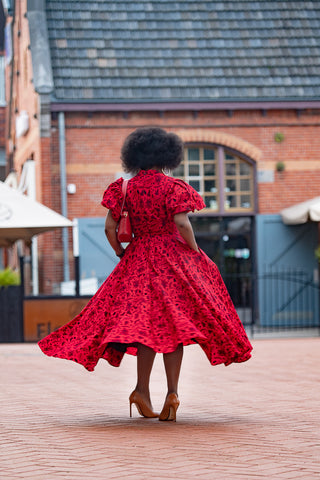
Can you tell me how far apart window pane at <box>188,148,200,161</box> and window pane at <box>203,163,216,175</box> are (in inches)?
9.0

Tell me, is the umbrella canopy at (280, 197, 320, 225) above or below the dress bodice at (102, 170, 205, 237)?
above

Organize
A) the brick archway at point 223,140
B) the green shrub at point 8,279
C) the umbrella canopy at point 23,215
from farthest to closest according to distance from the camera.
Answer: the brick archway at point 223,140 < the green shrub at point 8,279 < the umbrella canopy at point 23,215

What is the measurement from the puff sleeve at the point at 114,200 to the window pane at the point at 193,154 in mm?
12708

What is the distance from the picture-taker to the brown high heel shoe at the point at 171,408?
585 cm

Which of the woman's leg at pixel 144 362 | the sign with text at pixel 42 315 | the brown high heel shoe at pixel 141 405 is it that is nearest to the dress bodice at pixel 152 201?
the woman's leg at pixel 144 362

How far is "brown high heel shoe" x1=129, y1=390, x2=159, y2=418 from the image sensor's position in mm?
6016

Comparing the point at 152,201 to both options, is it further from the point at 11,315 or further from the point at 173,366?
the point at 11,315

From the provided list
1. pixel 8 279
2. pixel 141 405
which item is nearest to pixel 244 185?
pixel 8 279

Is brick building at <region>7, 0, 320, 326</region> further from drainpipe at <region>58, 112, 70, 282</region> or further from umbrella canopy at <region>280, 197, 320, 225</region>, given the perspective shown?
umbrella canopy at <region>280, 197, 320, 225</region>

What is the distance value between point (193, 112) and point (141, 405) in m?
13.1

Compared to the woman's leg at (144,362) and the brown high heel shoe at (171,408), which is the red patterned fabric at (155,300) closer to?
the woman's leg at (144,362)

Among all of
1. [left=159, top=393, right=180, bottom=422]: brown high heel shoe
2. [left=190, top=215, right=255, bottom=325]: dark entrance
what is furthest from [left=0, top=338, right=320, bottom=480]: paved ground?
[left=190, top=215, right=255, bottom=325]: dark entrance

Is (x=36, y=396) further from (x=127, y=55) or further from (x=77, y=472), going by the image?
(x=127, y=55)

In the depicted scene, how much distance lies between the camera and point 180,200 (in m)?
6.02
